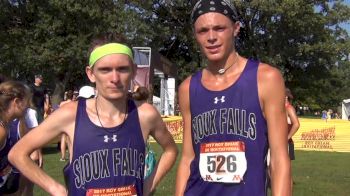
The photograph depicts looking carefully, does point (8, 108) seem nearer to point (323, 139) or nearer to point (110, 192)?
point (110, 192)

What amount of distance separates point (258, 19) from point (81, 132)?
45194mm

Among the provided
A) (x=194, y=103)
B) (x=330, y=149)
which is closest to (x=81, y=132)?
(x=194, y=103)

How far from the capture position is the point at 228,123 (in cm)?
302

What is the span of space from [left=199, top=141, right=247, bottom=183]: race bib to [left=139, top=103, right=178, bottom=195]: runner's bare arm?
419 mm

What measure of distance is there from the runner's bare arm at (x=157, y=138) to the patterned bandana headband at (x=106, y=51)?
1.22 feet

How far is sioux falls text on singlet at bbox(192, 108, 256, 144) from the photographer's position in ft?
9.78

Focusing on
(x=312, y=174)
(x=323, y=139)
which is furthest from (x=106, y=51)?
(x=323, y=139)

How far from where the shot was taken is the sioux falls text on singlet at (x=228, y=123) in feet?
9.78

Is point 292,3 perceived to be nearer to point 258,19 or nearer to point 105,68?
point 258,19

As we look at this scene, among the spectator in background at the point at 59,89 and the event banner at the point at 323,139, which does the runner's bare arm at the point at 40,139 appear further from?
the spectator in background at the point at 59,89

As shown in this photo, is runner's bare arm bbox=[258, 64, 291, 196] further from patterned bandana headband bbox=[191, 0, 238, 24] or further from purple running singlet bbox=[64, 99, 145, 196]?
purple running singlet bbox=[64, 99, 145, 196]

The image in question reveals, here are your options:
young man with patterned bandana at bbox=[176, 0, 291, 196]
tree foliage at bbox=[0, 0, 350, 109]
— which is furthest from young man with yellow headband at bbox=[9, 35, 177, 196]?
tree foliage at bbox=[0, 0, 350, 109]

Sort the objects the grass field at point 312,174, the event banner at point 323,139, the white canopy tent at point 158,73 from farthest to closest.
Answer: the event banner at point 323,139 → the white canopy tent at point 158,73 → the grass field at point 312,174

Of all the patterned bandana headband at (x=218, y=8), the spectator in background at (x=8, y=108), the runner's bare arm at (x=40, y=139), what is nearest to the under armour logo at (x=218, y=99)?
the patterned bandana headband at (x=218, y=8)
